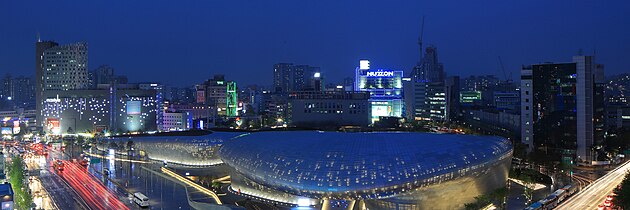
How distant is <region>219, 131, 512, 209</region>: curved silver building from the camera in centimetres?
3228

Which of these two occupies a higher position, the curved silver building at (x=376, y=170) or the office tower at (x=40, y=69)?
the office tower at (x=40, y=69)

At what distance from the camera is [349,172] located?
106ft

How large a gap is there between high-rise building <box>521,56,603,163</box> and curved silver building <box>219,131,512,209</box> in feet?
88.4

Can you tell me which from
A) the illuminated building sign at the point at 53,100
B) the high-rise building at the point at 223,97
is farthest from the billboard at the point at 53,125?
the high-rise building at the point at 223,97

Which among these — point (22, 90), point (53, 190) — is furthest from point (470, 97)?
point (22, 90)

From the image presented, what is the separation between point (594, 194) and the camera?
1629 inches

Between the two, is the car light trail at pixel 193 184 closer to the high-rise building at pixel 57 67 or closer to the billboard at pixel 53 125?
the billboard at pixel 53 125

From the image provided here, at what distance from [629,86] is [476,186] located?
15389 cm

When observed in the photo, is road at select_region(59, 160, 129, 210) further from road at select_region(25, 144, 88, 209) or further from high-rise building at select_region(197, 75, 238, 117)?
high-rise building at select_region(197, 75, 238, 117)

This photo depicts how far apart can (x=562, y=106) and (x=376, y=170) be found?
4091 cm

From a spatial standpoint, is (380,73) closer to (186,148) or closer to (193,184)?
(186,148)

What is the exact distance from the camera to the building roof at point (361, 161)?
3219cm

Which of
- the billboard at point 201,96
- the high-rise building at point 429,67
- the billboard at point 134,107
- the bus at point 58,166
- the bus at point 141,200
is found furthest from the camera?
the high-rise building at point 429,67

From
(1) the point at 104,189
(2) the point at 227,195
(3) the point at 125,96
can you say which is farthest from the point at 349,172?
(3) the point at 125,96
